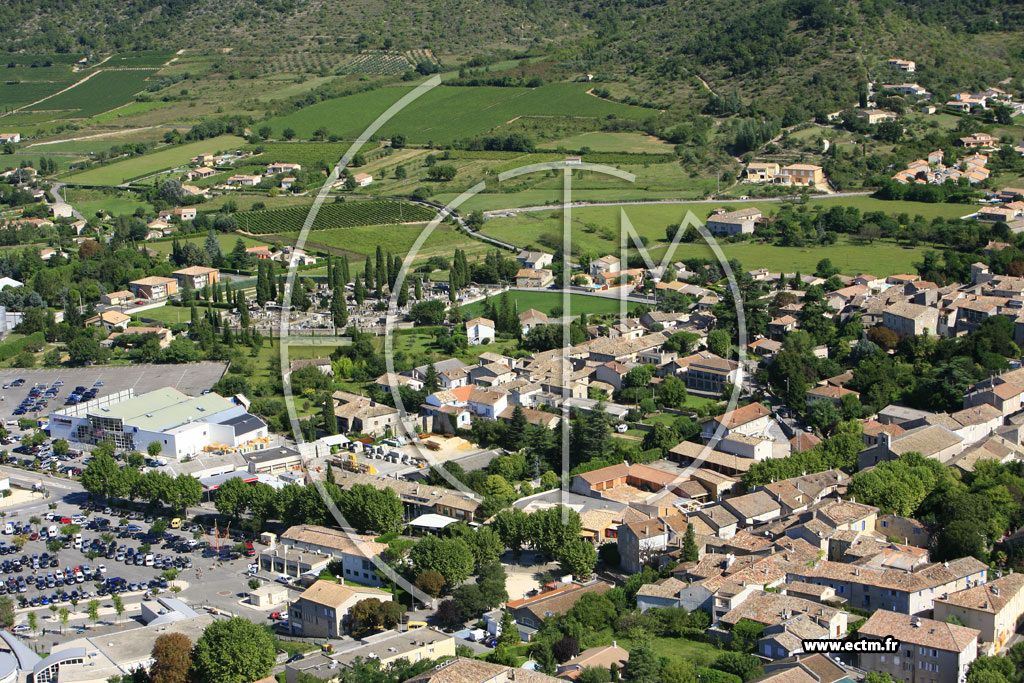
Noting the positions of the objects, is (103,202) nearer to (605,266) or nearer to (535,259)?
(535,259)

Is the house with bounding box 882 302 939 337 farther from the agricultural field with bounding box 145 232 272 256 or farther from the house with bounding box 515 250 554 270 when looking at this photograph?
the agricultural field with bounding box 145 232 272 256

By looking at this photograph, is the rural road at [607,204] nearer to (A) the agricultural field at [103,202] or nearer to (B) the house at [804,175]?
(B) the house at [804,175]

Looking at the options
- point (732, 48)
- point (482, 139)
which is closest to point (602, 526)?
point (482, 139)

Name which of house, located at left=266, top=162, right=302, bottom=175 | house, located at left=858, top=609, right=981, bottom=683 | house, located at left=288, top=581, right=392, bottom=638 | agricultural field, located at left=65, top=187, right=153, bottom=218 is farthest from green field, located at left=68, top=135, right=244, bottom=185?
house, located at left=858, top=609, right=981, bottom=683

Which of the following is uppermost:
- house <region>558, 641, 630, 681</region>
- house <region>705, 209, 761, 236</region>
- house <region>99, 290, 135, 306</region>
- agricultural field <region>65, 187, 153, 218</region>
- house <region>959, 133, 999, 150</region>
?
house <region>959, 133, 999, 150</region>

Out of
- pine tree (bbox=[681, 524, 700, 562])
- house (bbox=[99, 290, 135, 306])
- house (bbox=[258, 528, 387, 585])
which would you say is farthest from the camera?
house (bbox=[99, 290, 135, 306])
